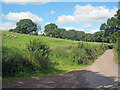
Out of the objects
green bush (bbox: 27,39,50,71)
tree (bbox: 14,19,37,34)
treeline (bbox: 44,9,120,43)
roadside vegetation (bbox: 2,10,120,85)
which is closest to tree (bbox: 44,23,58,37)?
treeline (bbox: 44,9,120,43)

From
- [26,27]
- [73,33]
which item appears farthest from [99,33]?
[26,27]

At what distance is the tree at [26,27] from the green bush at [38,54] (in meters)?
56.7

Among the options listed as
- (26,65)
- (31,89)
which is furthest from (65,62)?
(31,89)

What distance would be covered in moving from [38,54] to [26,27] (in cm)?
5886

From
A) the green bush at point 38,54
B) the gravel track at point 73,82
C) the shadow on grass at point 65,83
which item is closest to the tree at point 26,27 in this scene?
the green bush at point 38,54

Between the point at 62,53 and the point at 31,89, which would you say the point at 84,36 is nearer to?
the point at 62,53

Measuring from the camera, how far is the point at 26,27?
6962cm

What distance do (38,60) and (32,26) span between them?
6011 cm

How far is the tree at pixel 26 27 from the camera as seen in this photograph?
226ft

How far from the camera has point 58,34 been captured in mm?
85750

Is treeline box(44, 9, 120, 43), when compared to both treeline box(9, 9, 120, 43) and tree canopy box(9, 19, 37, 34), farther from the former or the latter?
tree canopy box(9, 19, 37, 34)

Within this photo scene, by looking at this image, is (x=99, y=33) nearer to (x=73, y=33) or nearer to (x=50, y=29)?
(x=73, y=33)

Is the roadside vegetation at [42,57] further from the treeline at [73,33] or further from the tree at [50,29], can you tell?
the tree at [50,29]

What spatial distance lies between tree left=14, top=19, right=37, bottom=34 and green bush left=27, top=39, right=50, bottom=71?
56.7 metres
